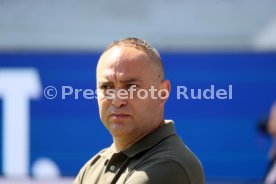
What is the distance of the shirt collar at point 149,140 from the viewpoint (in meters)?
1.75

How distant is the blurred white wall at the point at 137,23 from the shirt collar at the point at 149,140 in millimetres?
4010

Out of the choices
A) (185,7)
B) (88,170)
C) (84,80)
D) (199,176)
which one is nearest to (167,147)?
(199,176)

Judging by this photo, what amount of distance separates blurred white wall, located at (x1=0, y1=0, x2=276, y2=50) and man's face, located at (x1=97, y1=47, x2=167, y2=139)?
4.00 m

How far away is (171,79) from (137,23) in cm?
80

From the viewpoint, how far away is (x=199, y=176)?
1.70 meters

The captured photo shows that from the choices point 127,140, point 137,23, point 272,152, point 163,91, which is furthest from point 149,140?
point 137,23

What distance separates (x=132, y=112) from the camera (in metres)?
1.78

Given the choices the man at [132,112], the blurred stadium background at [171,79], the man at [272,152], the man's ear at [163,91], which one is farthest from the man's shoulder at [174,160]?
the man at [272,152]

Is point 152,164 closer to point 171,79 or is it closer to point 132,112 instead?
point 132,112

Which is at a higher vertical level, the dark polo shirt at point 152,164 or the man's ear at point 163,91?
the man's ear at point 163,91

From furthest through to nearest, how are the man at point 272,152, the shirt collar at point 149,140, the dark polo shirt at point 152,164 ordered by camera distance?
1. the man at point 272,152
2. the shirt collar at point 149,140
3. the dark polo shirt at point 152,164

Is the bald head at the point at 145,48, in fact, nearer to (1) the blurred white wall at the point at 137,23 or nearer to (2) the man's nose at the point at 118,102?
(2) the man's nose at the point at 118,102

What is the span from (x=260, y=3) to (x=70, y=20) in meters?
1.64

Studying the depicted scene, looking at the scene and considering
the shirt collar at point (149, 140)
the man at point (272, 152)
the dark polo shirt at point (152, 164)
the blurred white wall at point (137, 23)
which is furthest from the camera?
the blurred white wall at point (137, 23)
